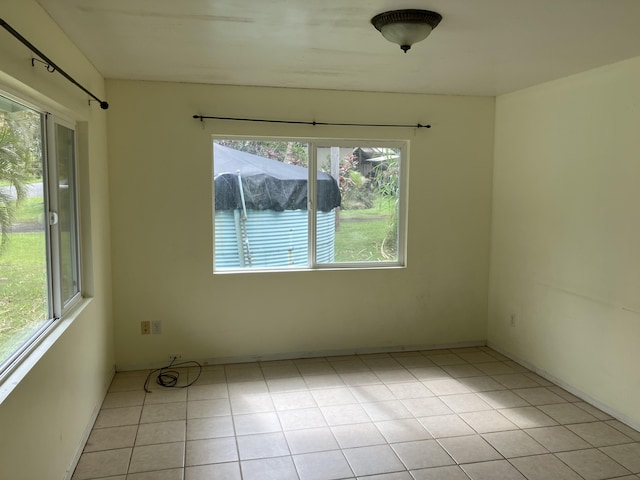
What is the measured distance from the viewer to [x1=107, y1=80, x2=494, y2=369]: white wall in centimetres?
378

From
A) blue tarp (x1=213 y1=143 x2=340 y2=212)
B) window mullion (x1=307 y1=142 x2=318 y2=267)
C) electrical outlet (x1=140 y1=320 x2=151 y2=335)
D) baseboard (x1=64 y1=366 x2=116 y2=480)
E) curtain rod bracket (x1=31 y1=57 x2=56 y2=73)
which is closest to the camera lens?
curtain rod bracket (x1=31 y1=57 x2=56 y2=73)

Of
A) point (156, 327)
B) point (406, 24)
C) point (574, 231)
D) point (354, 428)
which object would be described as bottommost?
point (354, 428)

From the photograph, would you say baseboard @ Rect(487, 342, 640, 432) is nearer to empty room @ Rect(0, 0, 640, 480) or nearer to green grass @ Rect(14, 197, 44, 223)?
empty room @ Rect(0, 0, 640, 480)

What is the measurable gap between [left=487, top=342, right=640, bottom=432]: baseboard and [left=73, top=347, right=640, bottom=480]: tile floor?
4 cm

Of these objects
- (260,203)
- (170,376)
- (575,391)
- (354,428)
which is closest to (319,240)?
(260,203)

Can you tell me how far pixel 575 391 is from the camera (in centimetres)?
351

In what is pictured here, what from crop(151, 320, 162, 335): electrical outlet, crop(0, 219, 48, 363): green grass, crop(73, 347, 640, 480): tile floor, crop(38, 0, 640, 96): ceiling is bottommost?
crop(73, 347, 640, 480): tile floor

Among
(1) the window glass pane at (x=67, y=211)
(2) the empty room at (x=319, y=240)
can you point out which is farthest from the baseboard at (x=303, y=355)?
(1) the window glass pane at (x=67, y=211)

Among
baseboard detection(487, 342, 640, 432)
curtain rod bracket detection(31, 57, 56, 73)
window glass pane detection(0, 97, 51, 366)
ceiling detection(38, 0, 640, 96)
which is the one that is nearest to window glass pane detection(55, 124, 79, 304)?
window glass pane detection(0, 97, 51, 366)

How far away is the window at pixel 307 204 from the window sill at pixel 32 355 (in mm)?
1573

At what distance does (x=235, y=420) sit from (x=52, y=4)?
2349 mm

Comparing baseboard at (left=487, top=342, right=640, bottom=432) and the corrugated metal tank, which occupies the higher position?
the corrugated metal tank

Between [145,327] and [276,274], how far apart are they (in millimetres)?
1065

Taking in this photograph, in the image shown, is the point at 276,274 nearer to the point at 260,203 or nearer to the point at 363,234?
the point at 260,203
